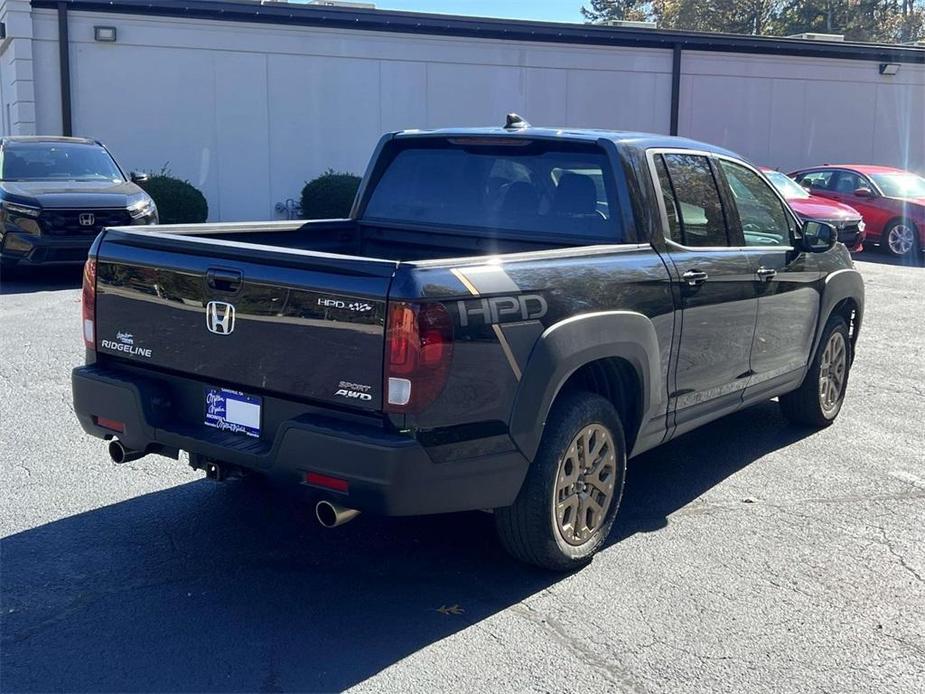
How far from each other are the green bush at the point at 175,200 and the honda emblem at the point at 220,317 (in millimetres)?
13772

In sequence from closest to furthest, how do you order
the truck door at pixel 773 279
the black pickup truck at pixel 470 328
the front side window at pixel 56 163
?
the black pickup truck at pixel 470 328, the truck door at pixel 773 279, the front side window at pixel 56 163

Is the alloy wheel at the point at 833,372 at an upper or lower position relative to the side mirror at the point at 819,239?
lower

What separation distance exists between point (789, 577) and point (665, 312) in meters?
1.33

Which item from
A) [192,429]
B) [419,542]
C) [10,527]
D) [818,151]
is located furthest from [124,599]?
[818,151]

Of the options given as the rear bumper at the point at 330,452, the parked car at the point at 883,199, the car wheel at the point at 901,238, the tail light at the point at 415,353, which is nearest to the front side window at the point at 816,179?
the parked car at the point at 883,199

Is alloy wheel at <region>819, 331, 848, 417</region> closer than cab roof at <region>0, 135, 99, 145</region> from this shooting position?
Yes

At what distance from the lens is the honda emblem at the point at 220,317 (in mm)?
4215

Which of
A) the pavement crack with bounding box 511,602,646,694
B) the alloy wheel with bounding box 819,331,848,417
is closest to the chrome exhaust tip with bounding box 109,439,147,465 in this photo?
the pavement crack with bounding box 511,602,646,694

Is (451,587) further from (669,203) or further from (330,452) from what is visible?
(669,203)

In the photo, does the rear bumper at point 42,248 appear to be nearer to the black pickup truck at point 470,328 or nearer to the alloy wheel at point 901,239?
the black pickup truck at point 470,328

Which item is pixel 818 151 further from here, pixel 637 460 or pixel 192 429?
pixel 192 429

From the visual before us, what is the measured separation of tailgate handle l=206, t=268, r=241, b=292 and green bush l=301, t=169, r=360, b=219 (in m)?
14.9

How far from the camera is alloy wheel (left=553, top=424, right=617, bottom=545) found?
4527mm

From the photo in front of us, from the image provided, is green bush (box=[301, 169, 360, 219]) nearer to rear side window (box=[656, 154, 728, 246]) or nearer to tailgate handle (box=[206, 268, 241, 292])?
rear side window (box=[656, 154, 728, 246])
